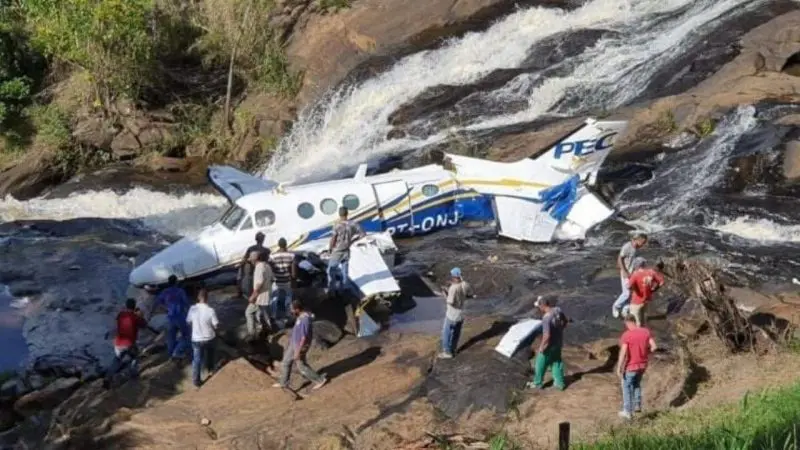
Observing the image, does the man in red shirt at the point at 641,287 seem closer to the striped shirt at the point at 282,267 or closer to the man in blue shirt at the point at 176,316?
the striped shirt at the point at 282,267

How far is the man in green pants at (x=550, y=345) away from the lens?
519 inches

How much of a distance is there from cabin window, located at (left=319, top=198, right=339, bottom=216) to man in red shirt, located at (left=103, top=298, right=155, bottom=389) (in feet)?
16.2

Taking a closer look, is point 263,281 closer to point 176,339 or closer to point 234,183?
point 176,339

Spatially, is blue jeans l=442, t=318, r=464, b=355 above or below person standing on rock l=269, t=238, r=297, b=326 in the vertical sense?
below

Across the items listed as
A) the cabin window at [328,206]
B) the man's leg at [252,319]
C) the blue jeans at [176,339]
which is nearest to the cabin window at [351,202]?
the cabin window at [328,206]

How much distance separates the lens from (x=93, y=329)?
59.3ft

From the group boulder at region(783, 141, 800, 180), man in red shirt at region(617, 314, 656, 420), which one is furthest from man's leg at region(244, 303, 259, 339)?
boulder at region(783, 141, 800, 180)

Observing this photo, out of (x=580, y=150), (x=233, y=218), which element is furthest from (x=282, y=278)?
(x=580, y=150)

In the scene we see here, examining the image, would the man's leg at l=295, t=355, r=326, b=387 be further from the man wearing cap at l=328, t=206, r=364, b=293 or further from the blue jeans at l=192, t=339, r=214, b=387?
the man wearing cap at l=328, t=206, r=364, b=293

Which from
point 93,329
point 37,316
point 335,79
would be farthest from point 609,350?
point 335,79

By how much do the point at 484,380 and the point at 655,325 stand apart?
11.2 ft

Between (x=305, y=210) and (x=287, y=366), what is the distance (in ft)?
17.2

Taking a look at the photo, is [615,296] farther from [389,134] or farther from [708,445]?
[389,134]

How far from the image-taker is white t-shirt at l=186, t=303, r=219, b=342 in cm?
1420
